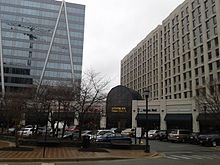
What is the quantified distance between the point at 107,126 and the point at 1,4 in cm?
6568

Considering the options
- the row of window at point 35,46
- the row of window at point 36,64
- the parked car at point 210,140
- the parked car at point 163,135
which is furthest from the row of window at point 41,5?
the parked car at point 210,140

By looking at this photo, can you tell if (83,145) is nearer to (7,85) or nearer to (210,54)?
(210,54)

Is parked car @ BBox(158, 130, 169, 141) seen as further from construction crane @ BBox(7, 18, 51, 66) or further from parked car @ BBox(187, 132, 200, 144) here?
construction crane @ BBox(7, 18, 51, 66)

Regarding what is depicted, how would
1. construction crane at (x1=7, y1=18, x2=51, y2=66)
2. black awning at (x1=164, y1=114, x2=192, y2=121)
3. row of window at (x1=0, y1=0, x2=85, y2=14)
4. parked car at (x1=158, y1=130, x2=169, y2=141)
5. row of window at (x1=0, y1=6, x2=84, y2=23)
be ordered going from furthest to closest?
1. row of window at (x1=0, y1=0, x2=85, y2=14)
2. row of window at (x1=0, y1=6, x2=84, y2=23)
3. construction crane at (x1=7, y1=18, x2=51, y2=66)
4. black awning at (x1=164, y1=114, x2=192, y2=121)
5. parked car at (x1=158, y1=130, x2=169, y2=141)

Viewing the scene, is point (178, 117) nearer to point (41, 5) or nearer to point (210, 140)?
point (210, 140)

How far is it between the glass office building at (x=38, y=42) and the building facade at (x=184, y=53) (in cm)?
2957

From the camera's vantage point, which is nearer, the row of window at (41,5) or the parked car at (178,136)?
the parked car at (178,136)

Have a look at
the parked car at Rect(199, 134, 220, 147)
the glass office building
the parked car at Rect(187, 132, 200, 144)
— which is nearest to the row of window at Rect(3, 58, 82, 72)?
the glass office building

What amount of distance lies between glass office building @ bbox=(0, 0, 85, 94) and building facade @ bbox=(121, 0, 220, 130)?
97.0 ft

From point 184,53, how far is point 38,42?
5687cm

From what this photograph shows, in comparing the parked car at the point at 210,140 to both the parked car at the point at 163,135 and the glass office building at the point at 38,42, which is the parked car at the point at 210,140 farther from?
the glass office building at the point at 38,42

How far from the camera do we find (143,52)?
93688mm

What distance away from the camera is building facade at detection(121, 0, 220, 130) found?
53875 mm

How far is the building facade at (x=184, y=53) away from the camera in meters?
53.9
